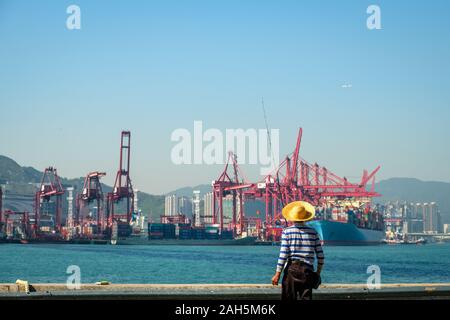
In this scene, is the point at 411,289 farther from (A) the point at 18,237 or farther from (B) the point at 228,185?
(A) the point at 18,237

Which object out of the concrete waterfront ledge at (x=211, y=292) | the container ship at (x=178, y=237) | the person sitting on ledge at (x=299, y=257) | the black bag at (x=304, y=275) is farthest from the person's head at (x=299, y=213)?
the container ship at (x=178, y=237)

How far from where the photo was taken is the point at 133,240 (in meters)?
149

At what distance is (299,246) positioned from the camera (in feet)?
22.4

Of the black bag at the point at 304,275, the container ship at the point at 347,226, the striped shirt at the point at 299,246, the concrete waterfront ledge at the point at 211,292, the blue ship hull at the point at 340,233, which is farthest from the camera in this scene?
the container ship at the point at 347,226

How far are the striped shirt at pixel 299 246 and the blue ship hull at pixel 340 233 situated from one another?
374ft

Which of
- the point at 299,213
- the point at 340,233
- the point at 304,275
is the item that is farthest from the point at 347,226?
the point at 304,275

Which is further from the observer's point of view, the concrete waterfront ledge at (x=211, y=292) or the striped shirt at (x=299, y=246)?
the concrete waterfront ledge at (x=211, y=292)

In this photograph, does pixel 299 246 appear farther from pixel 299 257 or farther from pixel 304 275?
pixel 304 275

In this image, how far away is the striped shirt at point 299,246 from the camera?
6.80 meters

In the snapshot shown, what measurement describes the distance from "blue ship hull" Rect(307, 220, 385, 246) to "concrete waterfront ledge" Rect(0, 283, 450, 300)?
111m

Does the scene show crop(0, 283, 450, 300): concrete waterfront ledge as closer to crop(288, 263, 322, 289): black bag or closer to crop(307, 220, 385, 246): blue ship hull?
crop(288, 263, 322, 289): black bag

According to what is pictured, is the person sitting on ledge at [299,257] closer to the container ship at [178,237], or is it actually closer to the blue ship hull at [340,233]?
the blue ship hull at [340,233]

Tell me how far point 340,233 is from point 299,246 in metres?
128

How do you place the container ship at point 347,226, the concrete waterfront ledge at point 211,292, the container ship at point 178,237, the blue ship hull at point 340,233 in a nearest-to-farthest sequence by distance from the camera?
the concrete waterfront ledge at point 211,292 → the blue ship hull at point 340,233 → the container ship at point 347,226 → the container ship at point 178,237
